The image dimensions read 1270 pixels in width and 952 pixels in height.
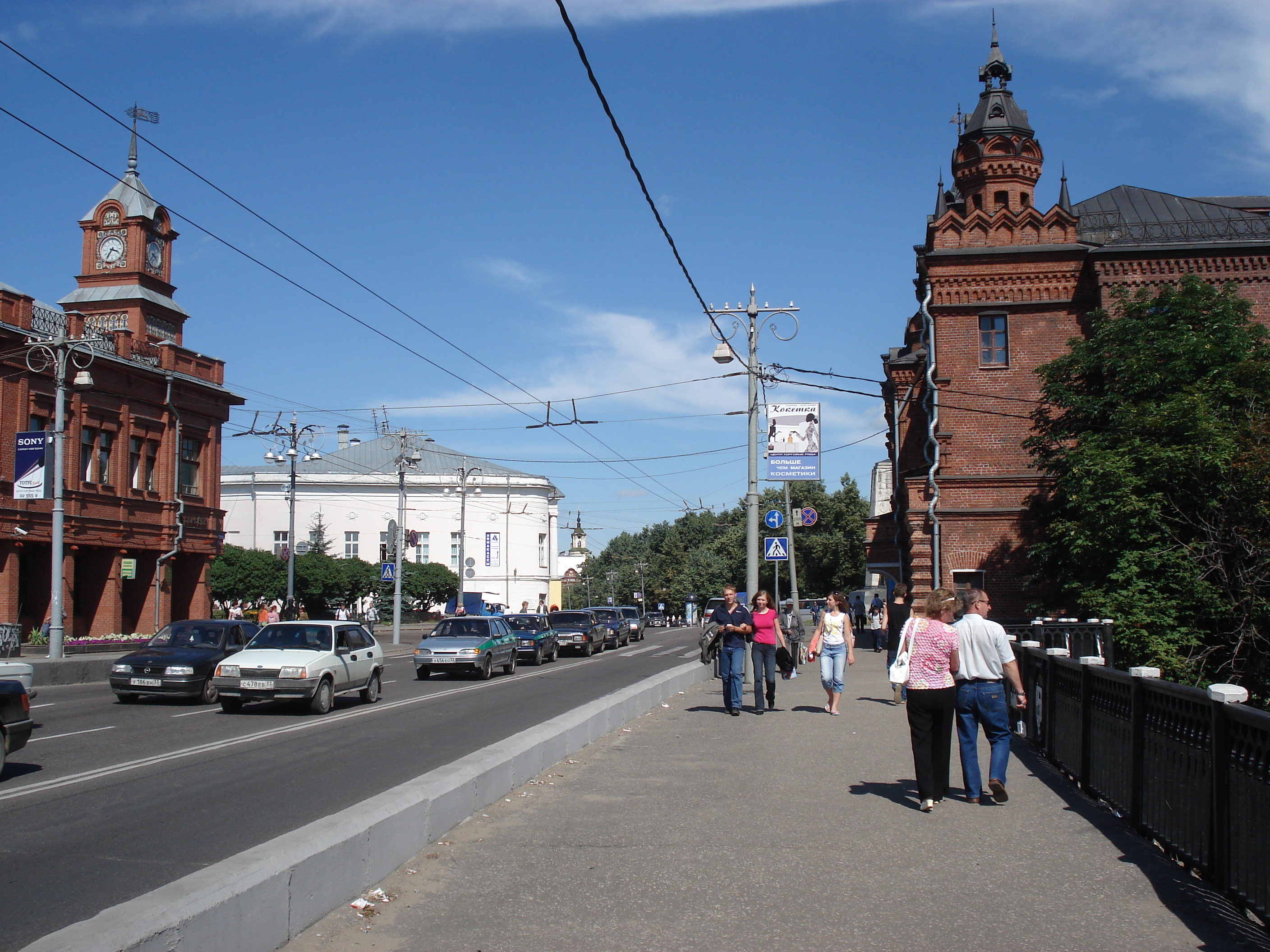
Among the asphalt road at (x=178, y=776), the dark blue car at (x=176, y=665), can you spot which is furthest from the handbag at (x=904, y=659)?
the dark blue car at (x=176, y=665)

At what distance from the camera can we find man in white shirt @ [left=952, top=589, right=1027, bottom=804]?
29.0 ft

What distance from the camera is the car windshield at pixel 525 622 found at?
3550 centimetres

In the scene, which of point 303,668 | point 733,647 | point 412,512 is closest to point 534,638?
point 303,668

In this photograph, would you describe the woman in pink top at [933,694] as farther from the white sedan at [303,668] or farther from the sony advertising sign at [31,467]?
the sony advertising sign at [31,467]

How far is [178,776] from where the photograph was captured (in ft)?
34.6

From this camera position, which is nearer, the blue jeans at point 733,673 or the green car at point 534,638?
the blue jeans at point 733,673

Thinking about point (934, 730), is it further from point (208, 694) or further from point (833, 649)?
point (208, 694)

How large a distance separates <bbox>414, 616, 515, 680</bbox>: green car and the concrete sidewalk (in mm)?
15109

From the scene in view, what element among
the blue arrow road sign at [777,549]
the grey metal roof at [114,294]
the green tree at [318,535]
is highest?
the grey metal roof at [114,294]

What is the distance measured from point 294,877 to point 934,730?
5.27m

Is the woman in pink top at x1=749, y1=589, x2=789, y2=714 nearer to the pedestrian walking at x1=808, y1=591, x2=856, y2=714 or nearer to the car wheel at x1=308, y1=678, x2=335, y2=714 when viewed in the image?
the pedestrian walking at x1=808, y1=591, x2=856, y2=714

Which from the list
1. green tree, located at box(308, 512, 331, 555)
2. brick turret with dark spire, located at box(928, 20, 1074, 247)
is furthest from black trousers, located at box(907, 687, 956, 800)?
green tree, located at box(308, 512, 331, 555)

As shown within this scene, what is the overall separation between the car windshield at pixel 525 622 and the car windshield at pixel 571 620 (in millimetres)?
3266

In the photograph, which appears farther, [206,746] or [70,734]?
[70,734]
